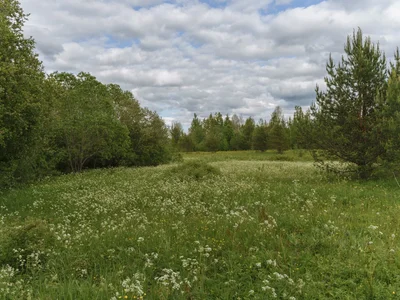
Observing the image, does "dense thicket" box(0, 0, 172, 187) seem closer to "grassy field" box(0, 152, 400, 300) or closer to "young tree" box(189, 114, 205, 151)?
"grassy field" box(0, 152, 400, 300)

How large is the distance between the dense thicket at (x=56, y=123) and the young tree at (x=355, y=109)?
55.9 ft

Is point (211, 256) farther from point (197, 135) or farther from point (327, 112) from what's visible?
point (197, 135)

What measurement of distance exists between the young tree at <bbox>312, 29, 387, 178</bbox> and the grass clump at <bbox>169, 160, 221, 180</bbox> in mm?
7064

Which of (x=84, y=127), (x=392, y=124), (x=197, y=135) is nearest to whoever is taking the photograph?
(x=392, y=124)

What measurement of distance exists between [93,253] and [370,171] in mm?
16021

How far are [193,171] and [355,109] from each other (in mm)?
10467

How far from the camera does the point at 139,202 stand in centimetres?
1235

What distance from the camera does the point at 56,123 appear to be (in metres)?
24.9

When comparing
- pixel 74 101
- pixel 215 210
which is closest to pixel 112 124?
pixel 74 101

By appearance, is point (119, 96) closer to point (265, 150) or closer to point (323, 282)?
point (265, 150)

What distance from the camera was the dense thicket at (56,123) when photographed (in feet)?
51.1

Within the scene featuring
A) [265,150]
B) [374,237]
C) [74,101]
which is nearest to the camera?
[374,237]

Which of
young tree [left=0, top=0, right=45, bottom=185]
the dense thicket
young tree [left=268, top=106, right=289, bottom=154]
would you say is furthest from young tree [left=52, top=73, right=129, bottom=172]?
young tree [left=268, top=106, right=289, bottom=154]

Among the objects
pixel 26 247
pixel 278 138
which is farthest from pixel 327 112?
pixel 278 138
